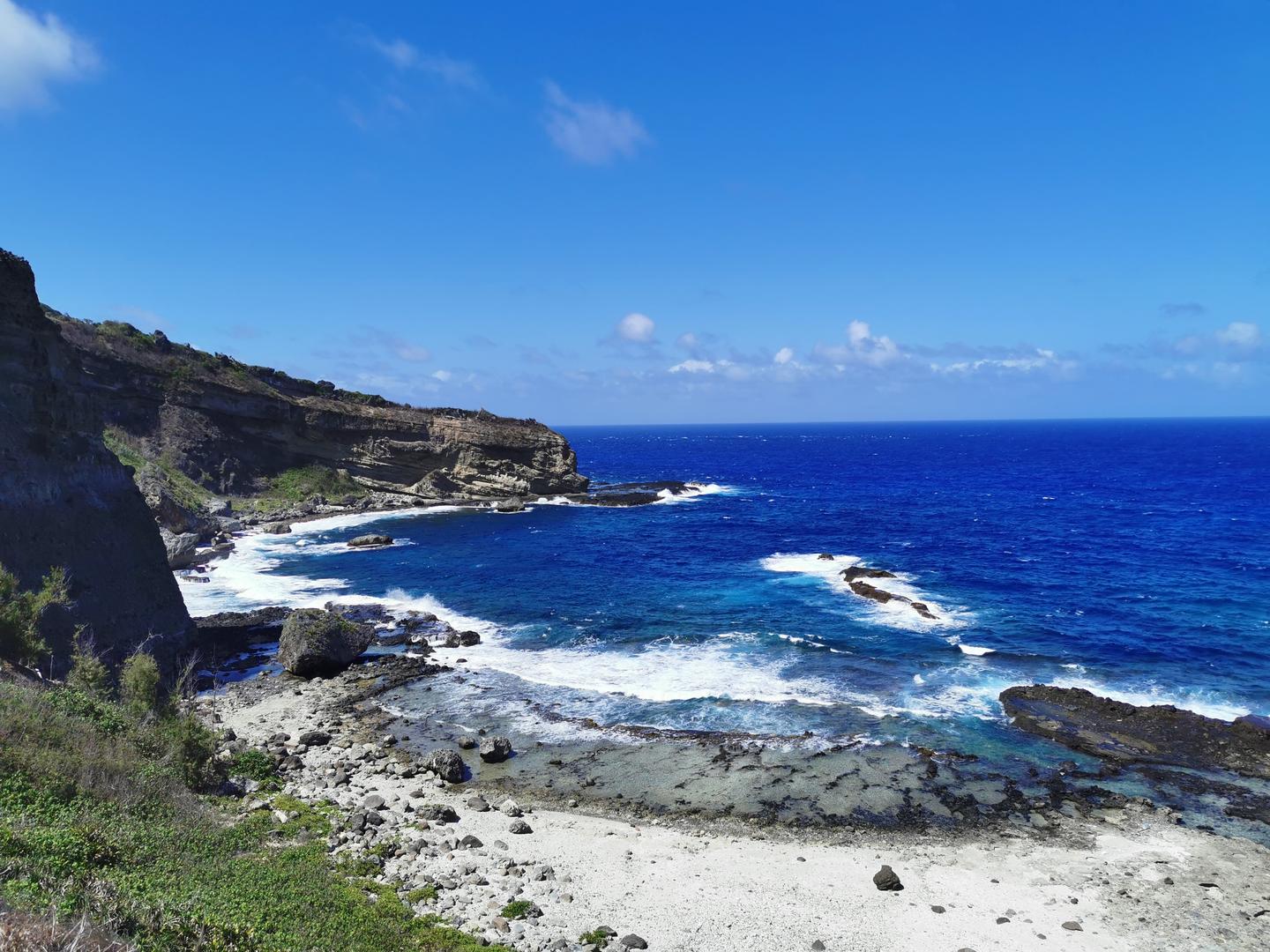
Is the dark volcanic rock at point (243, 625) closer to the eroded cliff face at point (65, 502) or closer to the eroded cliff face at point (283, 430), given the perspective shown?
the eroded cliff face at point (65, 502)

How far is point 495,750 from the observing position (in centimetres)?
3009

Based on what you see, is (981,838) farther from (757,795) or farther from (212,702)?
(212,702)

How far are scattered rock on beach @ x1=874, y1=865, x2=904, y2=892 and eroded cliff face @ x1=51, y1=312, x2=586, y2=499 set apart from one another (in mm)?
86254

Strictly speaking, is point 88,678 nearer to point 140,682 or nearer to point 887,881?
point 140,682

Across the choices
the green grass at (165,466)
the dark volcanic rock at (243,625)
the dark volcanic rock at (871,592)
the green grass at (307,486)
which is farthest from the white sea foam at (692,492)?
the dark volcanic rock at (243,625)

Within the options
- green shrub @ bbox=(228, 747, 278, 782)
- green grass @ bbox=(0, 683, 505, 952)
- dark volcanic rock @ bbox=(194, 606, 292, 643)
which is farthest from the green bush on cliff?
green grass @ bbox=(0, 683, 505, 952)

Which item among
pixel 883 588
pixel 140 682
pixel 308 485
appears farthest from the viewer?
pixel 308 485

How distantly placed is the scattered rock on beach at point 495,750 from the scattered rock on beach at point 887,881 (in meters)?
15.6

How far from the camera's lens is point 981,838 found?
2462 centimetres

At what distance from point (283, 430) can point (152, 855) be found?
3558 inches

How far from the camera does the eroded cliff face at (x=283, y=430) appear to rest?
8425cm

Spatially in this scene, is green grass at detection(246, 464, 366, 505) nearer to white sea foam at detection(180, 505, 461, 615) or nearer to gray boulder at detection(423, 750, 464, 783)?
white sea foam at detection(180, 505, 461, 615)

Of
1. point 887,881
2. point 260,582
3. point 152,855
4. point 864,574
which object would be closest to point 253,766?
point 152,855

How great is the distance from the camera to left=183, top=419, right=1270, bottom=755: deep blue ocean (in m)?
36.0
